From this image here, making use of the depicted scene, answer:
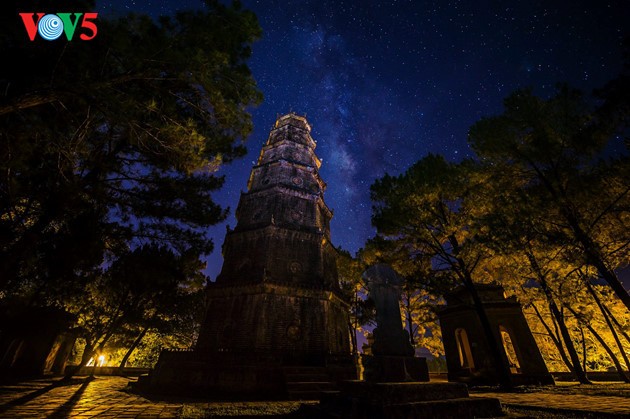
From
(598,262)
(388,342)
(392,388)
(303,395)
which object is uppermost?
(598,262)

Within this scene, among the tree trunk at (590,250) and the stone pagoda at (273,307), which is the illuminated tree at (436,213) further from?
the stone pagoda at (273,307)

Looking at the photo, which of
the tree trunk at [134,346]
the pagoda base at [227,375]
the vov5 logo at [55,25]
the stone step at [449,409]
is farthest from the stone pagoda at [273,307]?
the vov5 logo at [55,25]

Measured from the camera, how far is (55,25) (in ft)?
17.2

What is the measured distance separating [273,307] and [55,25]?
1582 centimetres

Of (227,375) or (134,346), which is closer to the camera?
(227,375)

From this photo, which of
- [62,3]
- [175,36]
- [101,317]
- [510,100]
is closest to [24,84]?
[62,3]

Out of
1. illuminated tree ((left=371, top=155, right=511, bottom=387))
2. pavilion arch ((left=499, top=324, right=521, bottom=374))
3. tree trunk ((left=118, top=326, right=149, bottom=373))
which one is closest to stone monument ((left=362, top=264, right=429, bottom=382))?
illuminated tree ((left=371, top=155, right=511, bottom=387))

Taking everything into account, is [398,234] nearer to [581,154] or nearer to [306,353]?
[581,154]

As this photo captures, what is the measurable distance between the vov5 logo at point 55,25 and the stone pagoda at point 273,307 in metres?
13.4

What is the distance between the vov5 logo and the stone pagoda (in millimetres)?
13402

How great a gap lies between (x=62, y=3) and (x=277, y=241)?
52.9 feet

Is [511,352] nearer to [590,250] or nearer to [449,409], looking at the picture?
[590,250]

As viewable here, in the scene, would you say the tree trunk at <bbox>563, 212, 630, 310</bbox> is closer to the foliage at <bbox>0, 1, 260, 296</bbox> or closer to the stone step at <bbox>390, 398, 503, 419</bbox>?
the stone step at <bbox>390, 398, 503, 419</bbox>

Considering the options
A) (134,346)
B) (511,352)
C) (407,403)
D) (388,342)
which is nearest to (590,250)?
(388,342)
